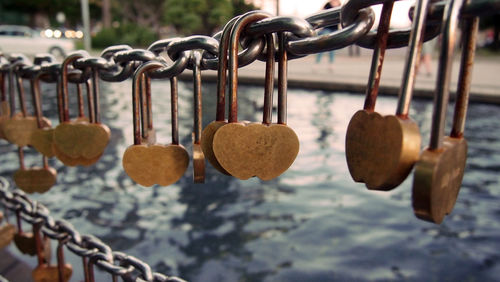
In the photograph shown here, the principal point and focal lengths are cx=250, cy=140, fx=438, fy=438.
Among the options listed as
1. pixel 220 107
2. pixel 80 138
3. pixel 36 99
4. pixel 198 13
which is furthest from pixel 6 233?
pixel 198 13

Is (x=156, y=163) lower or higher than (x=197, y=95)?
lower

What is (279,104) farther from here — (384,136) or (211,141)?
(384,136)

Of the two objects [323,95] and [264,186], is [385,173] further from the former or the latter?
[323,95]

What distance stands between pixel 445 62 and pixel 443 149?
85mm

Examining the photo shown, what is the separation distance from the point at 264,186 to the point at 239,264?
1.35m

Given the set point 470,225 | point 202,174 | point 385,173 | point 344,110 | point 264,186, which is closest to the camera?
point 385,173

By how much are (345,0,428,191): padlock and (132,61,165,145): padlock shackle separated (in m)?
0.34

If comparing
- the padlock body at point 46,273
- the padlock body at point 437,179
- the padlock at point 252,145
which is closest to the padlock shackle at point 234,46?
the padlock at point 252,145

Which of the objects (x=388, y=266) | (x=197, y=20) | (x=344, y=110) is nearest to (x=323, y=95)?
(x=344, y=110)

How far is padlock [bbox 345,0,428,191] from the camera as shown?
428mm

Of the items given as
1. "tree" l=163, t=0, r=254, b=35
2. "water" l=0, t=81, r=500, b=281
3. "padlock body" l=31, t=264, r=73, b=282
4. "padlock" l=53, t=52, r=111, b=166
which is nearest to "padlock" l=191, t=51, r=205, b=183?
"padlock" l=53, t=52, r=111, b=166

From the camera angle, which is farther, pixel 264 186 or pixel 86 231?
pixel 264 186

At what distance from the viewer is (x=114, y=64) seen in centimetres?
77

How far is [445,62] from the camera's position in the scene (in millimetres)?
415
